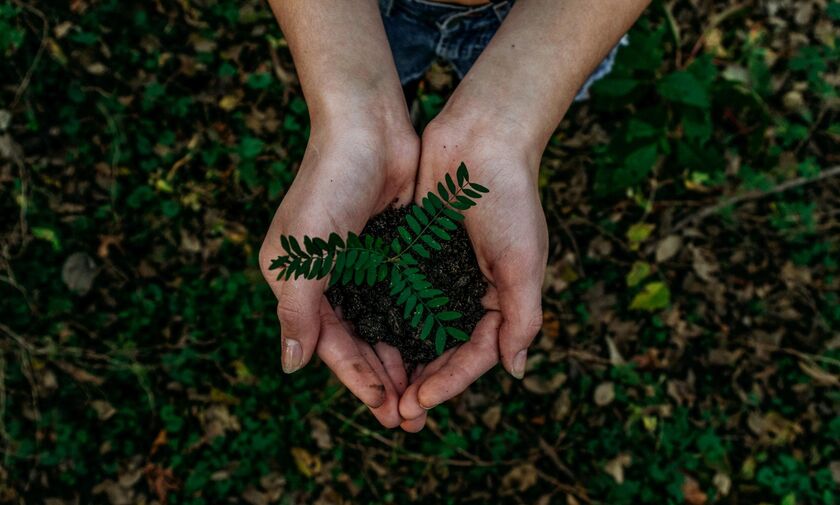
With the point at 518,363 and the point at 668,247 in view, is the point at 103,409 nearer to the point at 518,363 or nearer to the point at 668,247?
the point at 518,363

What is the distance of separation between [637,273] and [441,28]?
2.06 meters

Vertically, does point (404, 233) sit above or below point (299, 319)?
above

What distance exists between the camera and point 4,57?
14.1ft

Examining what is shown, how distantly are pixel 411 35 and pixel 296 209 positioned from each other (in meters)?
1.27

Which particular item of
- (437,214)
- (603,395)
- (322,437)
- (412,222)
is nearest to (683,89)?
(603,395)

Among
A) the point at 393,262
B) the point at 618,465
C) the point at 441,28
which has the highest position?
the point at 441,28

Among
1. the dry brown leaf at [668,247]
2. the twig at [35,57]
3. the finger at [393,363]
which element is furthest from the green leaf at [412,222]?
the twig at [35,57]

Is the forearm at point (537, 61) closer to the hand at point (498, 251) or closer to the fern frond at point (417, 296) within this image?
the hand at point (498, 251)

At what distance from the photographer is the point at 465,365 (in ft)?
8.48

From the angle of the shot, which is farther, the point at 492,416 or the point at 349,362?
the point at 492,416

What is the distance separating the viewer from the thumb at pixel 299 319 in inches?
94.7

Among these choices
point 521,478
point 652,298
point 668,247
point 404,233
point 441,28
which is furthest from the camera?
point 668,247

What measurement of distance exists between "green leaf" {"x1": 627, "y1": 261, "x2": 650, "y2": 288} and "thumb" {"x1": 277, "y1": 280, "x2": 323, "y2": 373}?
2346 millimetres

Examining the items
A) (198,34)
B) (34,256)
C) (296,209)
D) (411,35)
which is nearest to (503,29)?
(411,35)
